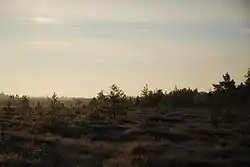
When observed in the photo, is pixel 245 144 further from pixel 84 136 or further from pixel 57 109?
pixel 57 109

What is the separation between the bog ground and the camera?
53.5ft

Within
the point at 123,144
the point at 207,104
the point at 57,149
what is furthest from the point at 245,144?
the point at 207,104

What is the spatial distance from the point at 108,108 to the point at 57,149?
18.3 meters

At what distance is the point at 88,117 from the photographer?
31031mm

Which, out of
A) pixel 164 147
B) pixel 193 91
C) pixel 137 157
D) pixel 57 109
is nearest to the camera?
pixel 137 157

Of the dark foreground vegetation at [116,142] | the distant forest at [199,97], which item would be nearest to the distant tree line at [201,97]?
the distant forest at [199,97]

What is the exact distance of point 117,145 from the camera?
20.4 metres

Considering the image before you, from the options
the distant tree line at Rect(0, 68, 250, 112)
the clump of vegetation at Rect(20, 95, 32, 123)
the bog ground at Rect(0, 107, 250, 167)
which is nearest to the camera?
the bog ground at Rect(0, 107, 250, 167)

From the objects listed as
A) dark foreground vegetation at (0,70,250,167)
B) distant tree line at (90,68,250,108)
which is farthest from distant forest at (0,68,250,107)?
dark foreground vegetation at (0,70,250,167)

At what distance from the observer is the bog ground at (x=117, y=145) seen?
53.5ft

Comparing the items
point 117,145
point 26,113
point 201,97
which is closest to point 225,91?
point 201,97

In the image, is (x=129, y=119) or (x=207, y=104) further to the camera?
(x=207, y=104)

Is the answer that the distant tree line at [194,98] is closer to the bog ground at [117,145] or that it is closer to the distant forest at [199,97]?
the distant forest at [199,97]

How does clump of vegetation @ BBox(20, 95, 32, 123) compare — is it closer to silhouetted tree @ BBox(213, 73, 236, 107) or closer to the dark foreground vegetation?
the dark foreground vegetation
